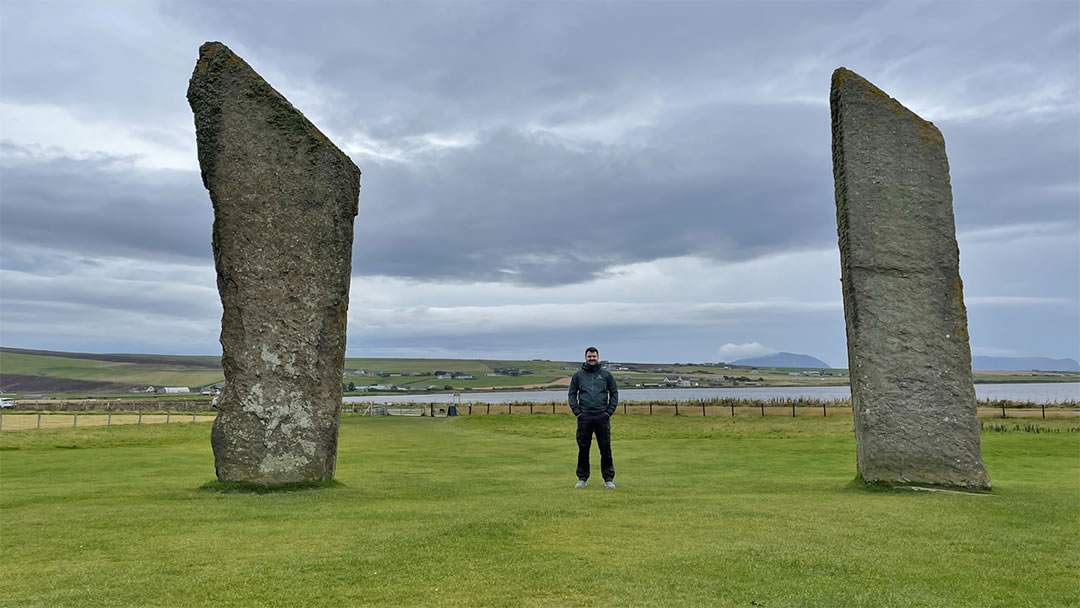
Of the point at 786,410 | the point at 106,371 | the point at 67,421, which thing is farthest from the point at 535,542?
the point at 106,371

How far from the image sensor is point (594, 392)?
10.3 meters

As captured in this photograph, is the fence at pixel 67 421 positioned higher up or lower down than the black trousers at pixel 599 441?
lower down

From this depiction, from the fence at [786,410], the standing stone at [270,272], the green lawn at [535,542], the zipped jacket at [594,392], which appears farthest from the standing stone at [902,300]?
the fence at [786,410]

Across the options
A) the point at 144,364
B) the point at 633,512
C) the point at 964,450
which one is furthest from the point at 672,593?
the point at 144,364

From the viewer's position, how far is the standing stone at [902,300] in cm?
995

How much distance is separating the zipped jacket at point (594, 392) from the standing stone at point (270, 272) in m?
3.27

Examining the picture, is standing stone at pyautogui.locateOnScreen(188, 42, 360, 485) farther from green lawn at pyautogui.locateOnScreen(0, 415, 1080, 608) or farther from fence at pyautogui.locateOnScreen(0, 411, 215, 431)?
fence at pyautogui.locateOnScreen(0, 411, 215, 431)

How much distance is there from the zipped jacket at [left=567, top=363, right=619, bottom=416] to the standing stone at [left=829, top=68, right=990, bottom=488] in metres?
3.35

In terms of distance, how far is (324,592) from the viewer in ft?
15.4

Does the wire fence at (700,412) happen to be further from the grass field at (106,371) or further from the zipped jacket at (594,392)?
the grass field at (106,371)

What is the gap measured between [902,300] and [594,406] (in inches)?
171

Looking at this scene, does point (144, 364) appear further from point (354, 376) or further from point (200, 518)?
point (200, 518)

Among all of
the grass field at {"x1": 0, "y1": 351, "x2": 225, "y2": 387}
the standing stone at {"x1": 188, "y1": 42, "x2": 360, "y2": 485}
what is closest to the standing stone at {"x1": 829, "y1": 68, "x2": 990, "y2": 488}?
the standing stone at {"x1": 188, "y1": 42, "x2": 360, "y2": 485}

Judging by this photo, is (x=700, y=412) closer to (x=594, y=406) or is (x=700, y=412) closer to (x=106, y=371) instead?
(x=594, y=406)
